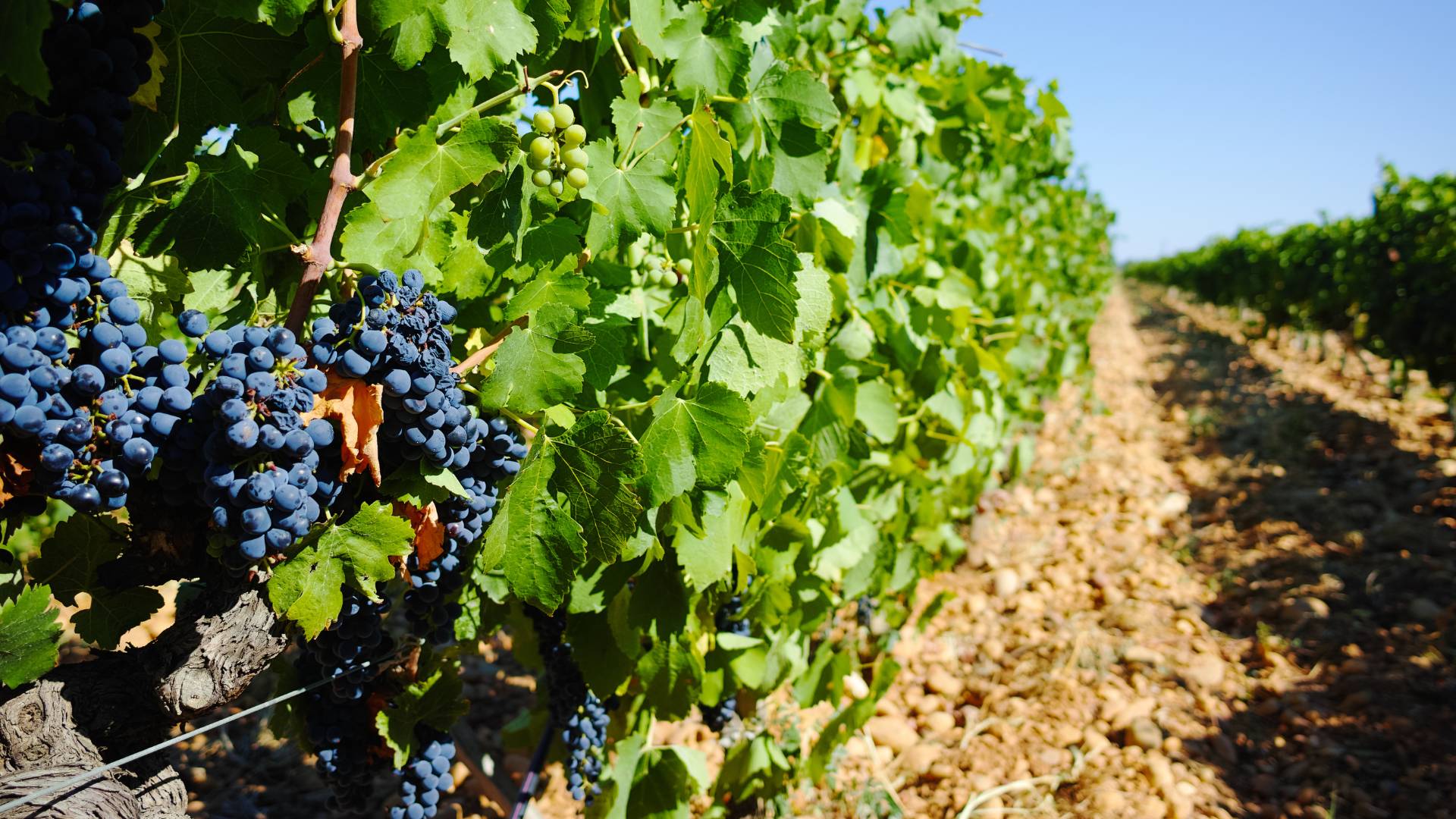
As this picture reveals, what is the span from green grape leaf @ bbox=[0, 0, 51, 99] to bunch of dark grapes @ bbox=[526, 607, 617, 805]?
1484 millimetres

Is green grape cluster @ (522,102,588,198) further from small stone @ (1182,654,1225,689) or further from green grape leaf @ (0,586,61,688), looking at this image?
small stone @ (1182,654,1225,689)

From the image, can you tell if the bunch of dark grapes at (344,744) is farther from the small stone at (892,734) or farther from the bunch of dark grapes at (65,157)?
the small stone at (892,734)

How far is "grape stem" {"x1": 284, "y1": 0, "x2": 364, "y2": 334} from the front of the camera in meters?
1.12

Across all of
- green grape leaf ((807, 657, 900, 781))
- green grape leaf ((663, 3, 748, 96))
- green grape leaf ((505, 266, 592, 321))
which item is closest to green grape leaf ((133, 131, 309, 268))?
green grape leaf ((505, 266, 592, 321))

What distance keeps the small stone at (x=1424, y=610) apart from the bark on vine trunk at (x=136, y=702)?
18.8ft

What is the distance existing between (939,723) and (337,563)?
9.99 ft

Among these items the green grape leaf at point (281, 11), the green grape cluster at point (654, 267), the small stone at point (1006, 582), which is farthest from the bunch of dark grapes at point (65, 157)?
the small stone at point (1006, 582)

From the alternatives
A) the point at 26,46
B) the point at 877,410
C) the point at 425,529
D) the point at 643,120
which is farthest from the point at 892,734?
the point at 26,46

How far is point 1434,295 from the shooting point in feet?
29.4

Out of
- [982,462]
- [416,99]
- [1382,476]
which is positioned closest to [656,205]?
[416,99]

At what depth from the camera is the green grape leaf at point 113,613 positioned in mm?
1254

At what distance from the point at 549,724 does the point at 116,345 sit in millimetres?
1627

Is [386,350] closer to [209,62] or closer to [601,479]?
[601,479]

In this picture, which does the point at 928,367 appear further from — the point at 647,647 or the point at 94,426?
the point at 94,426
